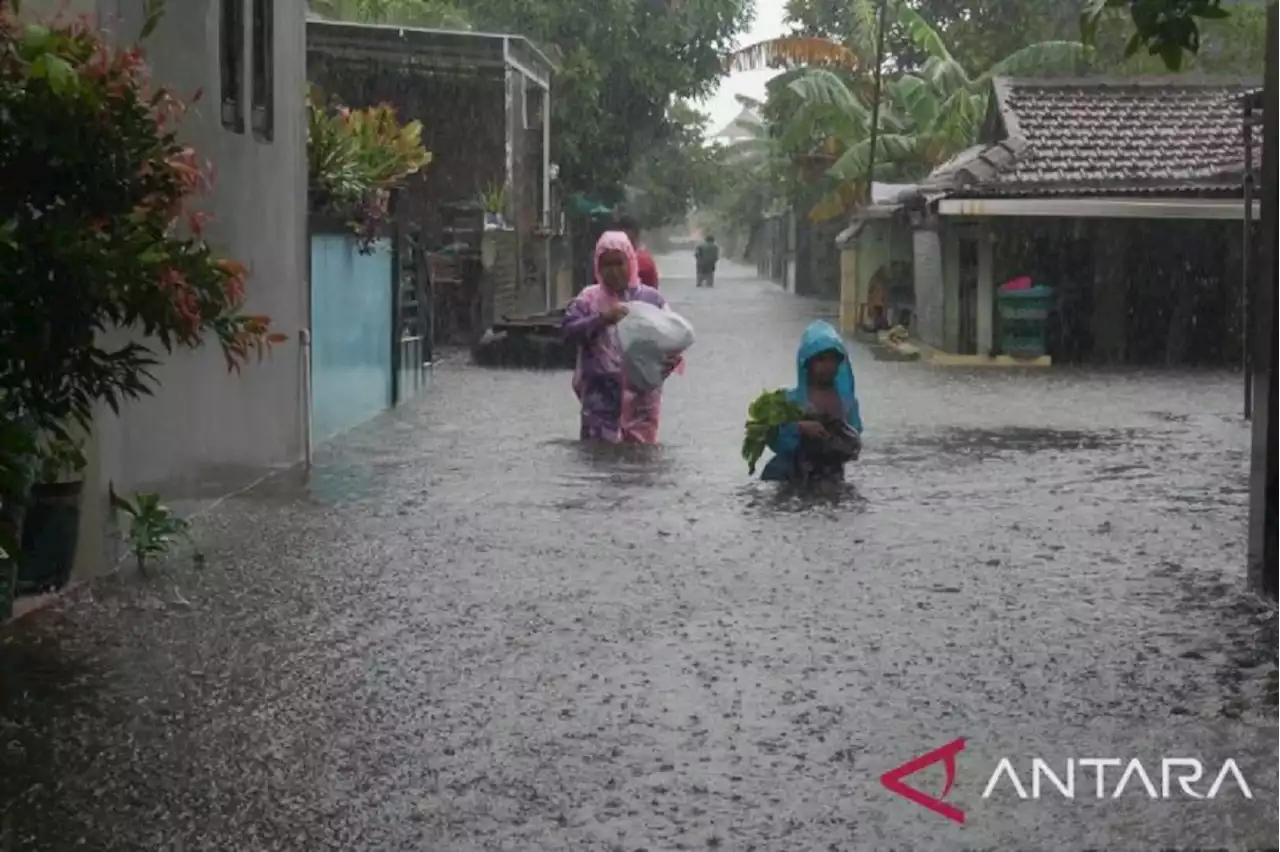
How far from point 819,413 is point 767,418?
33 cm

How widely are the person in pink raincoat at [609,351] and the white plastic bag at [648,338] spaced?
3.0 inches

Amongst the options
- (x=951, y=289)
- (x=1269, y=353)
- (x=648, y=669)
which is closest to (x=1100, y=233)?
(x=951, y=289)

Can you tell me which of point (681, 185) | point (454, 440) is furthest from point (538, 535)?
point (681, 185)

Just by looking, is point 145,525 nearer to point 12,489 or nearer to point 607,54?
point 12,489

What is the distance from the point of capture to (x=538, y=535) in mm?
10203

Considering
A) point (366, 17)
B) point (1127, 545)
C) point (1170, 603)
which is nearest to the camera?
point (1170, 603)

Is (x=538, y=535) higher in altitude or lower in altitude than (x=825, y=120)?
lower

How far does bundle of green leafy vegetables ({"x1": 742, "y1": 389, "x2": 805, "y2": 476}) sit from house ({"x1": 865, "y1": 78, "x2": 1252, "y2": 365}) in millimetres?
14076

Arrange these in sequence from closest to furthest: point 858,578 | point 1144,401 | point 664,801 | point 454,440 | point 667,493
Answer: point 664,801, point 858,578, point 667,493, point 454,440, point 1144,401

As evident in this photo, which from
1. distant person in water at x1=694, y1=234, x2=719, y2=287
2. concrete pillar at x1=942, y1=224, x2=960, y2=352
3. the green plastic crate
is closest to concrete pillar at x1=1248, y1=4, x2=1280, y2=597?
the green plastic crate

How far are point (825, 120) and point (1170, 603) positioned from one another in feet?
99.2

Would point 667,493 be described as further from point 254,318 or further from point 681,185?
point 681,185

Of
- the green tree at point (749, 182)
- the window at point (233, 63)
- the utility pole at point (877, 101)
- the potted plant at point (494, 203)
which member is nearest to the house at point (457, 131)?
the potted plant at point (494, 203)

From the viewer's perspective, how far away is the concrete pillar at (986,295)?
27.2 m
